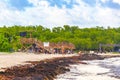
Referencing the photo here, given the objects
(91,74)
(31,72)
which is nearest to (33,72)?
(31,72)

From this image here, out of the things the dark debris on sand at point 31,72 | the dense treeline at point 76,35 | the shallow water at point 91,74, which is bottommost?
the shallow water at point 91,74

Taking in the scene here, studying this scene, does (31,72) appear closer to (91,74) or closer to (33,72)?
(33,72)

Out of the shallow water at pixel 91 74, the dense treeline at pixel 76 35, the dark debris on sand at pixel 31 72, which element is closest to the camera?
the dark debris on sand at pixel 31 72

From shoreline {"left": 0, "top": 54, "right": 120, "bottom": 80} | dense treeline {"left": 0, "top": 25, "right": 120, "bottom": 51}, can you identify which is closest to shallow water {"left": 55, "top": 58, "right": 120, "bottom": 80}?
shoreline {"left": 0, "top": 54, "right": 120, "bottom": 80}

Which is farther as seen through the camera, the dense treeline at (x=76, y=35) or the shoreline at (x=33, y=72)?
the dense treeline at (x=76, y=35)

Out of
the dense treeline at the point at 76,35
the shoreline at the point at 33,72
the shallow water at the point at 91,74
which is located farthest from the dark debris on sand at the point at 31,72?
the dense treeline at the point at 76,35

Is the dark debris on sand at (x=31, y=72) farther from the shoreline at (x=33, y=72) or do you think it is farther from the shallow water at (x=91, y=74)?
the shallow water at (x=91, y=74)

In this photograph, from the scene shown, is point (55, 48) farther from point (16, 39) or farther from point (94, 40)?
point (94, 40)

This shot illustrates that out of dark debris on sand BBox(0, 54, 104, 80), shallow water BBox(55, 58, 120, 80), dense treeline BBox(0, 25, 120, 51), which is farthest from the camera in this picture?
dense treeline BBox(0, 25, 120, 51)

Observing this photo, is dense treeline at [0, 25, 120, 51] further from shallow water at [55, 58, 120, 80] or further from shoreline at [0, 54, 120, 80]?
shoreline at [0, 54, 120, 80]

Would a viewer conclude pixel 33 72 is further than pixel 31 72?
Yes

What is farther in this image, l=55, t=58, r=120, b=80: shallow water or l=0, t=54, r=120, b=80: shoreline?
l=55, t=58, r=120, b=80: shallow water

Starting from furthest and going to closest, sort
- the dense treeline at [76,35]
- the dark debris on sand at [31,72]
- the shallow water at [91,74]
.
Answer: the dense treeline at [76,35], the shallow water at [91,74], the dark debris on sand at [31,72]

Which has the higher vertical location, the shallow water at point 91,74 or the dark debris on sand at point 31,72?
the dark debris on sand at point 31,72
